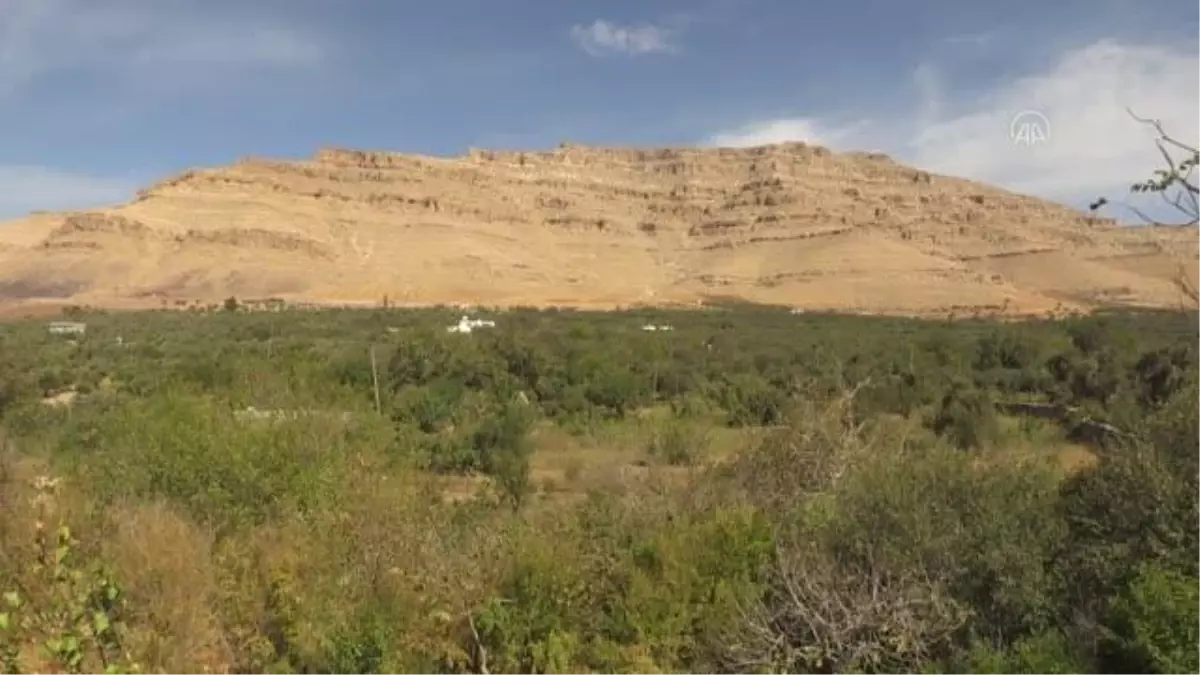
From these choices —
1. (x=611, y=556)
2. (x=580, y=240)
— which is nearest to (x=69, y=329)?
(x=611, y=556)

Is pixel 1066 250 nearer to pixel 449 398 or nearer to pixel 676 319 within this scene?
pixel 676 319

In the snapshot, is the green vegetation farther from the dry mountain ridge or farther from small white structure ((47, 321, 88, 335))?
the dry mountain ridge

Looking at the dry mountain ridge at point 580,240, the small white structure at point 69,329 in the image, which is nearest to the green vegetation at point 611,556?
the small white structure at point 69,329

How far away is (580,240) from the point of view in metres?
151

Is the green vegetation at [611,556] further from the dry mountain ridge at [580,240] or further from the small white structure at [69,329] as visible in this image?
the dry mountain ridge at [580,240]

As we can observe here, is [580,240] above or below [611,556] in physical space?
above

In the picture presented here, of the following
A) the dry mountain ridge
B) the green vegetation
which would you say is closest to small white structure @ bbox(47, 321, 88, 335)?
the dry mountain ridge

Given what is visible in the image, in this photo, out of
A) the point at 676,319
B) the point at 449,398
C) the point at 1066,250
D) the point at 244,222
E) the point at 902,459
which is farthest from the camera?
the point at 1066,250

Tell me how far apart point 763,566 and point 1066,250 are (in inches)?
5602

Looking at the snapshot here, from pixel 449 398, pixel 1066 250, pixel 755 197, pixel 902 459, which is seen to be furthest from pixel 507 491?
pixel 755 197

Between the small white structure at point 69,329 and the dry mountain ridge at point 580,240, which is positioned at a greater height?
the dry mountain ridge at point 580,240

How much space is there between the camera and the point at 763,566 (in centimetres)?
866

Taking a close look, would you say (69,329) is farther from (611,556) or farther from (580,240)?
Answer: (580,240)

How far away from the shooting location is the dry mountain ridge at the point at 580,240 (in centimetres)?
11350
